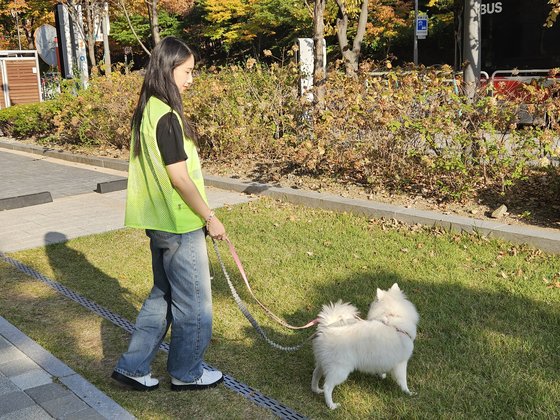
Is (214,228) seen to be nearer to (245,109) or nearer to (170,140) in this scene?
(170,140)

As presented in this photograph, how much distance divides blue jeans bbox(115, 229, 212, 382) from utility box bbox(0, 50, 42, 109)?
84.0ft

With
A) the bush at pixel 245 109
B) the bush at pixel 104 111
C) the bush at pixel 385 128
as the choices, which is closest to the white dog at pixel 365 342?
the bush at pixel 385 128

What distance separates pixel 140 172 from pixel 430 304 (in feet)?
7.93

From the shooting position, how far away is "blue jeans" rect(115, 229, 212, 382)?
317 centimetres

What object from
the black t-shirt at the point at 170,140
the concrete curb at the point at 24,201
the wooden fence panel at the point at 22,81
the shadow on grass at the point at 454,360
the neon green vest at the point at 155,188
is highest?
the wooden fence panel at the point at 22,81

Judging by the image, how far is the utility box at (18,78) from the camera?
26.1 m

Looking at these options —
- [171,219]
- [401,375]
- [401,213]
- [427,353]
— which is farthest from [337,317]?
[401,213]

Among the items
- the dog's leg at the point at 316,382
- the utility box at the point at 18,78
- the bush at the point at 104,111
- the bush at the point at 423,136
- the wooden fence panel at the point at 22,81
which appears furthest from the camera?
the wooden fence panel at the point at 22,81

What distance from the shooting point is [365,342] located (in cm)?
313

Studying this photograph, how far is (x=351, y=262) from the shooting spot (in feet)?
17.9

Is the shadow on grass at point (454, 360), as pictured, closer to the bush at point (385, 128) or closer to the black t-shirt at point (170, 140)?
the black t-shirt at point (170, 140)

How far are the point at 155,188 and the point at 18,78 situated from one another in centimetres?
2650

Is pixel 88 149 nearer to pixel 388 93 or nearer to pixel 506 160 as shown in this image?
pixel 388 93

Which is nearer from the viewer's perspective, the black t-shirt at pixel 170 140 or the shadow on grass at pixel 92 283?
the black t-shirt at pixel 170 140
